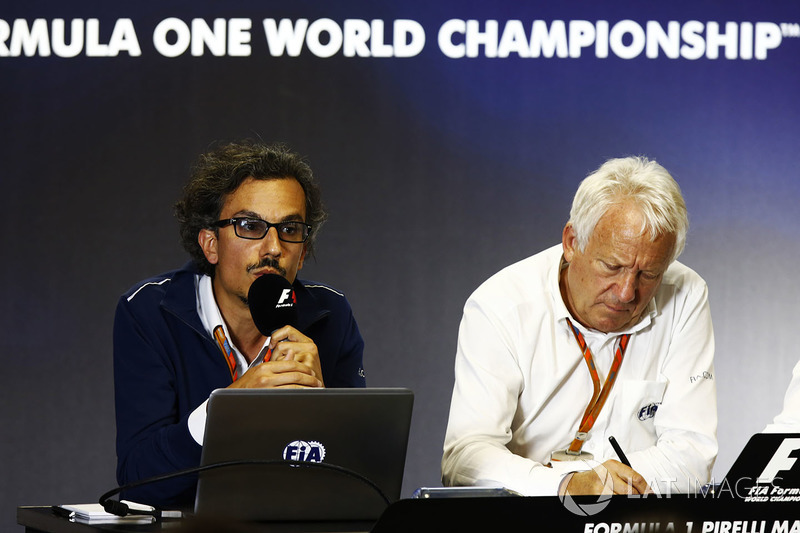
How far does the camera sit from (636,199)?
232 centimetres

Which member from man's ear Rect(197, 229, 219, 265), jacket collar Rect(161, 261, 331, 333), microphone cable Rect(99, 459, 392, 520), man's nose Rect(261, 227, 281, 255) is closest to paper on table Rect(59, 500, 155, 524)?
microphone cable Rect(99, 459, 392, 520)

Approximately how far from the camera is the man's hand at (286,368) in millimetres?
1820

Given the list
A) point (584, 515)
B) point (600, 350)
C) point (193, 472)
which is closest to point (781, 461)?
point (584, 515)

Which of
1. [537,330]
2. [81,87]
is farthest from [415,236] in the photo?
[537,330]

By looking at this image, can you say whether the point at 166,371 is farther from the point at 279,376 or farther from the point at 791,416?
the point at 791,416

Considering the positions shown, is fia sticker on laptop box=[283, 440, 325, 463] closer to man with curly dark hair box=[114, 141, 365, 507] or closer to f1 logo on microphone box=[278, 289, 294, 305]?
man with curly dark hair box=[114, 141, 365, 507]

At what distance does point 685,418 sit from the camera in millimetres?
2357

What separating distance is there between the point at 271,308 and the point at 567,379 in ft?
2.59

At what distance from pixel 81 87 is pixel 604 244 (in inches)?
113

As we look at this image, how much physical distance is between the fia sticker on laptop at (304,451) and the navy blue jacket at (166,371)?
36 cm

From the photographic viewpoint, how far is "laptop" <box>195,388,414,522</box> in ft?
5.02

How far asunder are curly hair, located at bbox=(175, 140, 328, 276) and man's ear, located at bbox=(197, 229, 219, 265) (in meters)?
0.02

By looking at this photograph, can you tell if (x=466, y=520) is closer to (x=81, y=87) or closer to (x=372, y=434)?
(x=372, y=434)

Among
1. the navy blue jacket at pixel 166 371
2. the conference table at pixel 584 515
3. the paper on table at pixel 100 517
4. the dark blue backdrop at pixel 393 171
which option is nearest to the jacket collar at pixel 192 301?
the navy blue jacket at pixel 166 371
